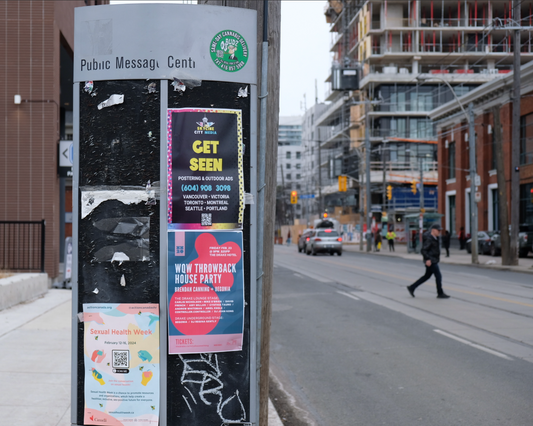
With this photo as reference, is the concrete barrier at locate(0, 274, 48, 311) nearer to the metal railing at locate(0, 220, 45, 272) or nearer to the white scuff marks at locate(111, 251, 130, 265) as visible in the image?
the metal railing at locate(0, 220, 45, 272)

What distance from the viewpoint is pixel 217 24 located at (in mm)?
3721

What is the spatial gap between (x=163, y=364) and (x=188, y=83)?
5.59 feet

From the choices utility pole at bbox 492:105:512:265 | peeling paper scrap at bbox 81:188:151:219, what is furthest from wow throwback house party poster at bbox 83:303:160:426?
utility pole at bbox 492:105:512:265

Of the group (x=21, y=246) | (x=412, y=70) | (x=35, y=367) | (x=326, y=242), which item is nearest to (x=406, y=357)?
(x=35, y=367)

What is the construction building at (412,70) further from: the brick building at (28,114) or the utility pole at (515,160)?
the brick building at (28,114)

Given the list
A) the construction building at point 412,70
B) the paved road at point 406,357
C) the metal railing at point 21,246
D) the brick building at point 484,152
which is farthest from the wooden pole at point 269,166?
the construction building at point 412,70

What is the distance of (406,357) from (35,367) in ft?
15.5

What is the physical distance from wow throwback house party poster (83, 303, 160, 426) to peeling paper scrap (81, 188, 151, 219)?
0.60m

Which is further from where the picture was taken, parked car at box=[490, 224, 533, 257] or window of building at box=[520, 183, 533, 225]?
window of building at box=[520, 183, 533, 225]

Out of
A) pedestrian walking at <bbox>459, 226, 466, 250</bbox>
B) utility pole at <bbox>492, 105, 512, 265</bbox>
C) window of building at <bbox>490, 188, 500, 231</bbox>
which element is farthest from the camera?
pedestrian walking at <bbox>459, 226, 466, 250</bbox>

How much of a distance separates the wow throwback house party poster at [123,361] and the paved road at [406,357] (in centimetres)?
263

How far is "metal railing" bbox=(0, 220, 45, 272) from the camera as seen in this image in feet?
48.2

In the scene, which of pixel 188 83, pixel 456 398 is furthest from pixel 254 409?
pixel 456 398

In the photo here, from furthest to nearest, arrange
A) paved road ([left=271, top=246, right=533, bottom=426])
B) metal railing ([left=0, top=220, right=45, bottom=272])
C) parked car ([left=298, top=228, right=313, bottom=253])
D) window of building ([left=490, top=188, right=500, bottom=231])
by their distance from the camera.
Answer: parked car ([left=298, top=228, right=313, bottom=253])
window of building ([left=490, top=188, right=500, bottom=231])
metal railing ([left=0, top=220, right=45, bottom=272])
paved road ([left=271, top=246, right=533, bottom=426])
